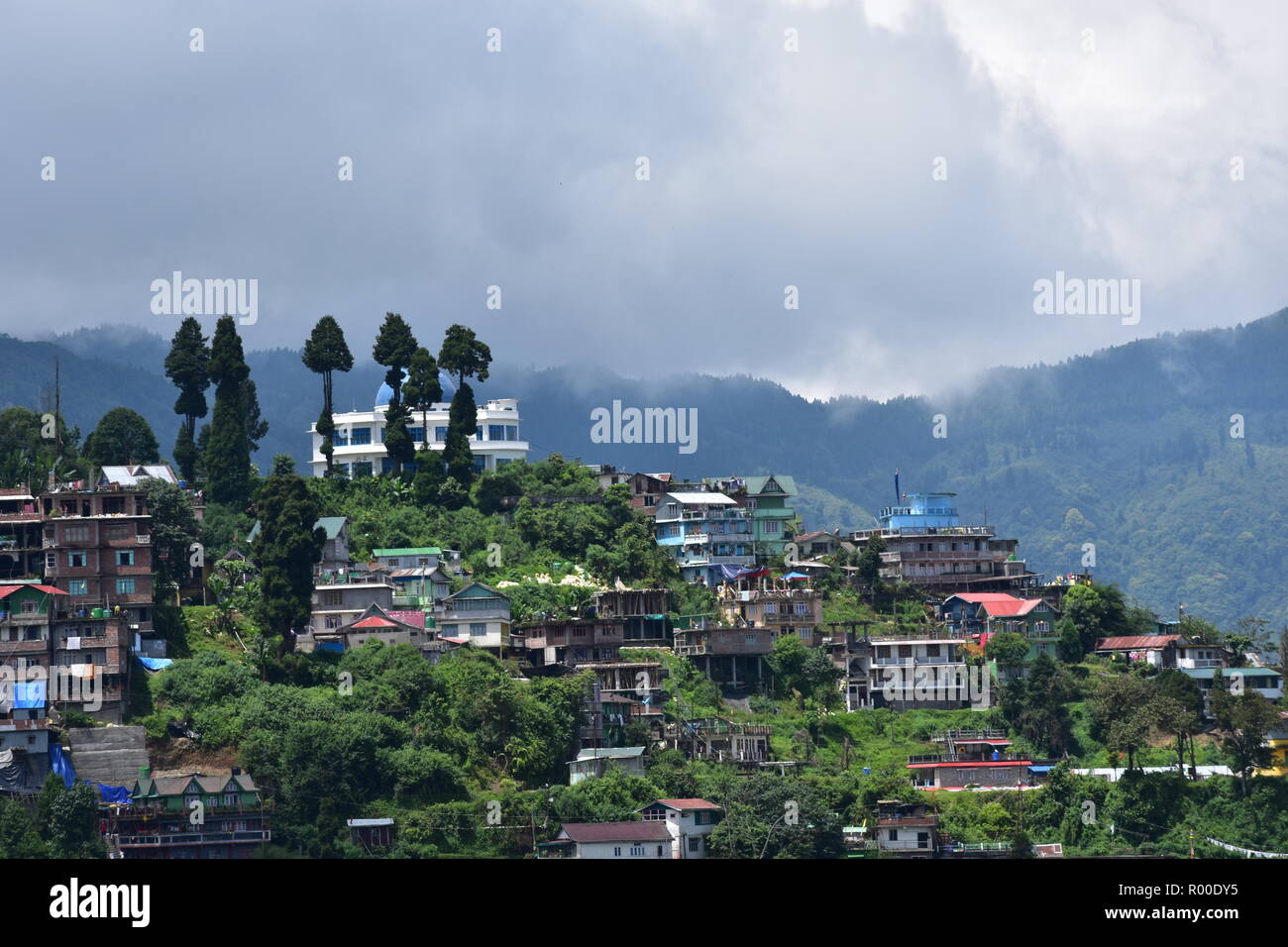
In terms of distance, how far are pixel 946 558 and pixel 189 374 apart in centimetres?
4223

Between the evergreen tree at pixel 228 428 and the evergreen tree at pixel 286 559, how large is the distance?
15154 millimetres

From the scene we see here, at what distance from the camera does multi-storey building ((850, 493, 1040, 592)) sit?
4109 inches

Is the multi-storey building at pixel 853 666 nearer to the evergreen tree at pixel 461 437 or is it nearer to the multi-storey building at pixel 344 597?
the multi-storey building at pixel 344 597

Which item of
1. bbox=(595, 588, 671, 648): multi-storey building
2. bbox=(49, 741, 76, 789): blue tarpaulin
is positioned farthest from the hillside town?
bbox=(595, 588, 671, 648): multi-storey building

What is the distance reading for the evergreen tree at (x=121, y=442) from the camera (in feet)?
321

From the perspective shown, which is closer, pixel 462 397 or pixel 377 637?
pixel 377 637

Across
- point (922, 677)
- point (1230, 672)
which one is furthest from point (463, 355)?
point (1230, 672)

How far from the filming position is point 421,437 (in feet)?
353

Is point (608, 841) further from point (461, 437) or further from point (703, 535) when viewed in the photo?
point (461, 437)

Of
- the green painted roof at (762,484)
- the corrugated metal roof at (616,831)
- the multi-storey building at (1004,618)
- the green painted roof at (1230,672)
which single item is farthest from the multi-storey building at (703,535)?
the corrugated metal roof at (616,831)

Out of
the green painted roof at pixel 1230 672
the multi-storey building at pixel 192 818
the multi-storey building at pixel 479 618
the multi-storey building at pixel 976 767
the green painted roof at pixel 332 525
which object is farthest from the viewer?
the green painted roof at pixel 332 525

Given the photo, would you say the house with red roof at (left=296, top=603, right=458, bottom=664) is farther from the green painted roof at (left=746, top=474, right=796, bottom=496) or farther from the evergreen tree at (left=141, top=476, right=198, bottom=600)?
the green painted roof at (left=746, top=474, right=796, bottom=496)

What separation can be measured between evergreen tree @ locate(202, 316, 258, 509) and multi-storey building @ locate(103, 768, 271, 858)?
27.1 metres

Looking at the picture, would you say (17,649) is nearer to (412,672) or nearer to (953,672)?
(412,672)
